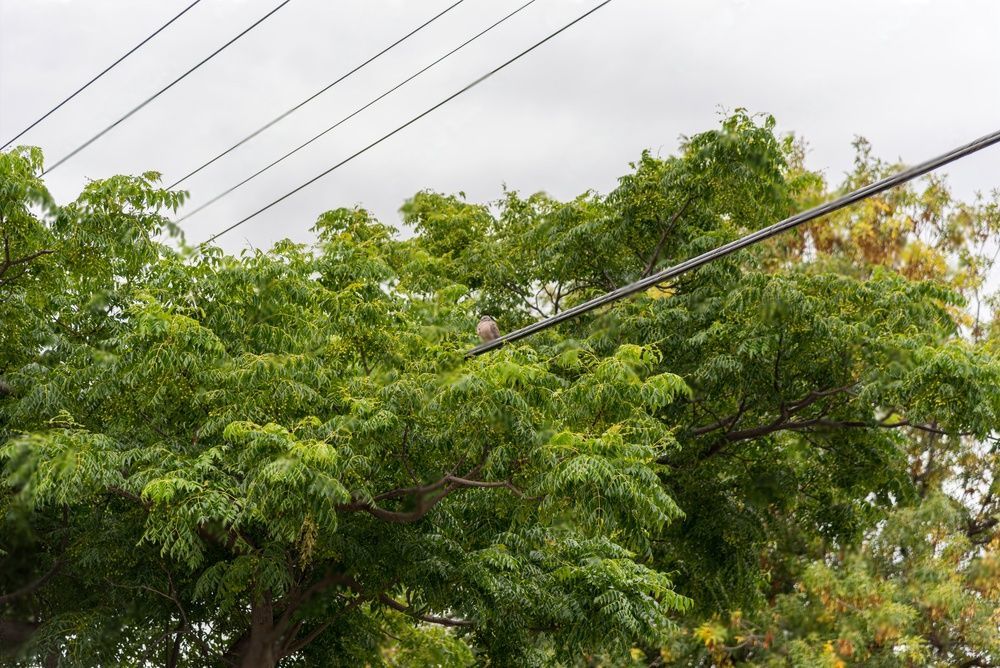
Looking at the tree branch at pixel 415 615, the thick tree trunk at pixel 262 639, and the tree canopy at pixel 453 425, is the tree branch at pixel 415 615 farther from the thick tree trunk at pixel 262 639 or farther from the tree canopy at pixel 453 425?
the thick tree trunk at pixel 262 639

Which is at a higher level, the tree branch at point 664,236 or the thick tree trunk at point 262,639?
the tree branch at point 664,236

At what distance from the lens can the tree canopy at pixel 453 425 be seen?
817 centimetres

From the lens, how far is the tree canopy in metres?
8.17

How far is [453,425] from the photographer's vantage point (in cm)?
833

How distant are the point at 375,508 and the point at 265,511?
1216 millimetres

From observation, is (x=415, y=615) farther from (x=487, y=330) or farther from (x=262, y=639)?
(x=487, y=330)

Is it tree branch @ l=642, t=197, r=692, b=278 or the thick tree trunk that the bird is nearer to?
tree branch @ l=642, t=197, r=692, b=278

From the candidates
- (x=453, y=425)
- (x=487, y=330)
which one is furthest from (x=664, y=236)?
(x=453, y=425)

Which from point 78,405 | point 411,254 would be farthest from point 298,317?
point 411,254

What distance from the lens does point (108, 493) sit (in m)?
9.18

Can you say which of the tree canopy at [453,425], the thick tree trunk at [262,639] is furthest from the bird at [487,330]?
the thick tree trunk at [262,639]

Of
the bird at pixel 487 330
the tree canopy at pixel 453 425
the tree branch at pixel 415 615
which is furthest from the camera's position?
the bird at pixel 487 330

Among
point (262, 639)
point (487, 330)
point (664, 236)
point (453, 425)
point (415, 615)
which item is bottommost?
point (262, 639)

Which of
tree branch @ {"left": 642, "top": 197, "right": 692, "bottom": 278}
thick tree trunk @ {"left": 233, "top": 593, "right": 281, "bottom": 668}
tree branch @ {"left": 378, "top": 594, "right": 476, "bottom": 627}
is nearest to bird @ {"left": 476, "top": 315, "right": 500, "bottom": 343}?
tree branch @ {"left": 378, "top": 594, "right": 476, "bottom": 627}
